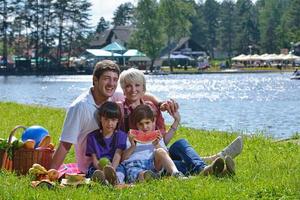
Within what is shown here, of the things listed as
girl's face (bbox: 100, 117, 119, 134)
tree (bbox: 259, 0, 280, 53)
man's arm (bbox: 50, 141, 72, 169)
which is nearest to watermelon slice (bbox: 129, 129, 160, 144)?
girl's face (bbox: 100, 117, 119, 134)

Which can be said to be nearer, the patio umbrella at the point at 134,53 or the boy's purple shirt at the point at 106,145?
the boy's purple shirt at the point at 106,145

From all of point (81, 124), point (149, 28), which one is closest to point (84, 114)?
point (81, 124)

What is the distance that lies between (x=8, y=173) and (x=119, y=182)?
123 centimetres

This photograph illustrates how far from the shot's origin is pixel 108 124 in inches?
255

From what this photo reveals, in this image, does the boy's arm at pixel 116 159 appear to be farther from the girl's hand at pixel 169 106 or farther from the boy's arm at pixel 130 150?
the girl's hand at pixel 169 106

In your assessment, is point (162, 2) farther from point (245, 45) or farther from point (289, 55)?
point (245, 45)

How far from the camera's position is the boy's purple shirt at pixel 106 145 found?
6.55 metres

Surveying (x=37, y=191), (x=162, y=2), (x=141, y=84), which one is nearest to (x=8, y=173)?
(x=37, y=191)

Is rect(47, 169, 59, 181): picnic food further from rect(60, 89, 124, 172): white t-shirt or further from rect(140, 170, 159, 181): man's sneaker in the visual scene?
rect(140, 170, 159, 181): man's sneaker

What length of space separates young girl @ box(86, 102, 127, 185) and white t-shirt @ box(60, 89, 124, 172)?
3.1 inches

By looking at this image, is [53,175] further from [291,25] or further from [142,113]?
[291,25]

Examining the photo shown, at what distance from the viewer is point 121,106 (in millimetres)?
6746

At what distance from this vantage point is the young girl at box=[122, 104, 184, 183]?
6.39 m

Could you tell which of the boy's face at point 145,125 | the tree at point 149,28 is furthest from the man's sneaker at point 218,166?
the tree at point 149,28
